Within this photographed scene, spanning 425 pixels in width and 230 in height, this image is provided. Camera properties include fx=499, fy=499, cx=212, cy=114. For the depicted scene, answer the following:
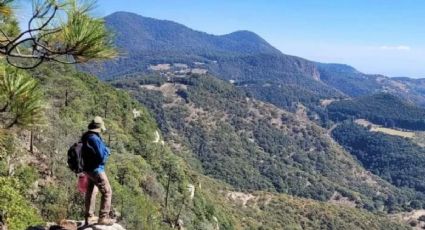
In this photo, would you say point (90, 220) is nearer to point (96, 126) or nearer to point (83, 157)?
point (83, 157)

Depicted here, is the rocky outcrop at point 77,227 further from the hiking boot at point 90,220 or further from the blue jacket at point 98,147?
the blue jacket at point 98,147

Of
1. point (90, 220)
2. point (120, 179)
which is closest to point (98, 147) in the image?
point (90, 220)

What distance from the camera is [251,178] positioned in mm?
182125

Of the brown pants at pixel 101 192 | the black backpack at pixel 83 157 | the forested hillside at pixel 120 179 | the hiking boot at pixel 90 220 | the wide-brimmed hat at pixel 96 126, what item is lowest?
the forested hillside at pixel 120 179

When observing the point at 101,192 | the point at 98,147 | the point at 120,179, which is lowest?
the point at 120,179

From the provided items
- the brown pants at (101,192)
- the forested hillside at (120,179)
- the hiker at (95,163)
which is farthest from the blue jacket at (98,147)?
the forested hillside at (120,179)

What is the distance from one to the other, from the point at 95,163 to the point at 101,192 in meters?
0.69

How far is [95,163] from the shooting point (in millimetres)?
9531

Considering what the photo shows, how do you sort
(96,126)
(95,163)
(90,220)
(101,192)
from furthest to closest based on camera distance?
(90,220) < (101,192) < (96,126) < (95,163)

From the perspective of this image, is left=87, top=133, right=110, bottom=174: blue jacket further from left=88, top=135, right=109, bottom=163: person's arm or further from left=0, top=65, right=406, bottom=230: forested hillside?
left=0, top=65, right=406, bottom=230: forested hillside

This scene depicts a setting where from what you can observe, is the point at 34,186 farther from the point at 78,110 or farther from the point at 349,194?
the point at 349,194

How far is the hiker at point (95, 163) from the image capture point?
9.41m

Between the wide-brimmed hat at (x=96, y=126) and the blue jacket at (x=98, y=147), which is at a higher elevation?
the wide-brimmed hat at (x=96, y=126)

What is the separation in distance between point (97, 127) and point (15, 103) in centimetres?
335
